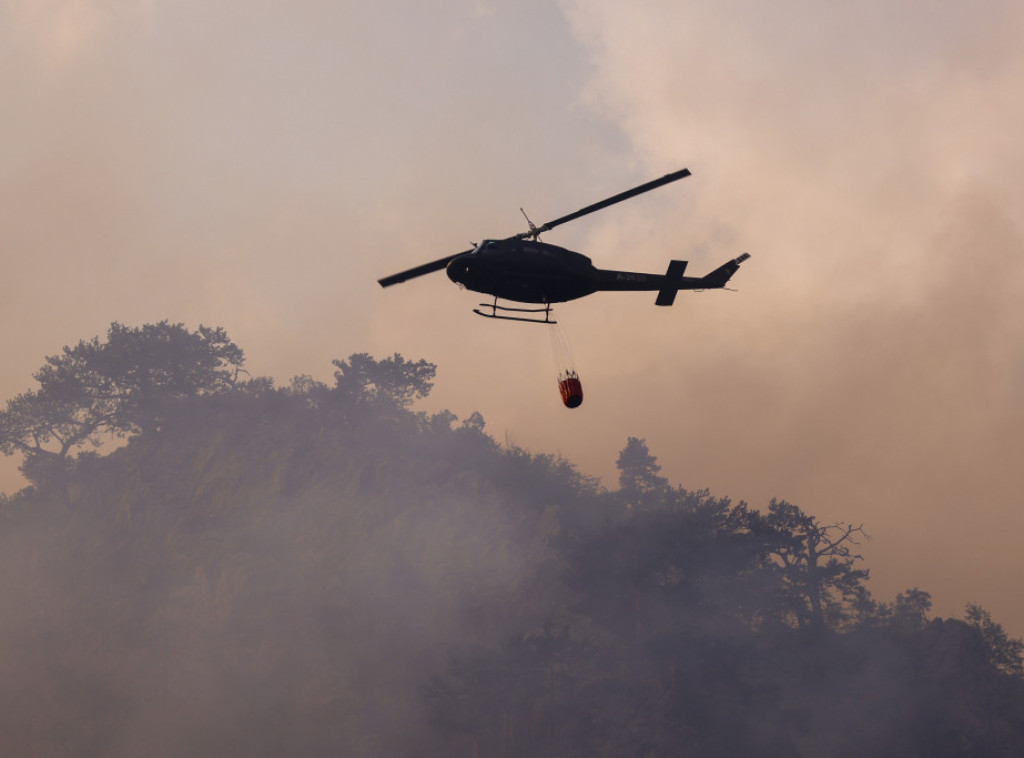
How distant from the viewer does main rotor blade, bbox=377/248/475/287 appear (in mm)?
28422

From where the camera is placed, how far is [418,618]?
3393 inches

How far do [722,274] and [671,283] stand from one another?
112 inches

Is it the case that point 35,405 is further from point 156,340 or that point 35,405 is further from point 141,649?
point 141,649

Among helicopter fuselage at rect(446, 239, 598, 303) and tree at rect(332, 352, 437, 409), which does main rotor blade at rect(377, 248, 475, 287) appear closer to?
helicopter fuselage at rect(446, 239, 598, 303)

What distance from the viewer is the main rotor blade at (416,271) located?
2842 centimetres

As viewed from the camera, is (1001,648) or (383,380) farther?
(383,380)

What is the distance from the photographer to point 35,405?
336 feet

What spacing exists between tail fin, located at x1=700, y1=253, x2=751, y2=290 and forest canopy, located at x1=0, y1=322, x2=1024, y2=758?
46.0 metres

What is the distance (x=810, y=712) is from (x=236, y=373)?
3160 inches

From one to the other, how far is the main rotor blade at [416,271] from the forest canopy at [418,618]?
50.1 metres

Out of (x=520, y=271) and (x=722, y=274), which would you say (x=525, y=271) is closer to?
(x=520, y=271)

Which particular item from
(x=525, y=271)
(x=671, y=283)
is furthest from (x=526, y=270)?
(x=671, y=283)

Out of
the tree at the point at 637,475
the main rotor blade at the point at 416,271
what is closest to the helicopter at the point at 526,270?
the main rotor blade at the point at 416,271

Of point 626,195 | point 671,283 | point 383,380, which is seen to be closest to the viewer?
point 626,195
